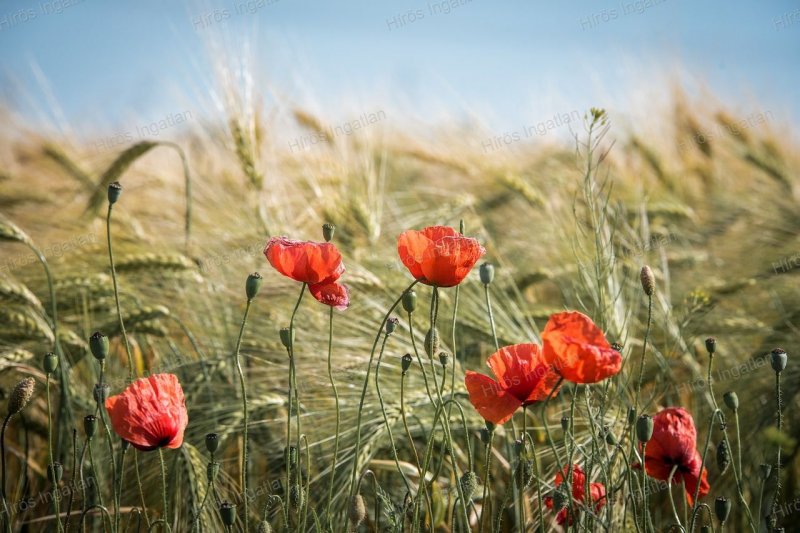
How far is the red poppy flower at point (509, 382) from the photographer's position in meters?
1.07

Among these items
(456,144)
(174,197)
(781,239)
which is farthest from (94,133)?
(781,239)

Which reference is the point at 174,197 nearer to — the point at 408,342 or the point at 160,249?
the point at 160,249

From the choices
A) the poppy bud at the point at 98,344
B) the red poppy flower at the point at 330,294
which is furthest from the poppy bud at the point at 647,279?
the poppy bud at the point at 98,344

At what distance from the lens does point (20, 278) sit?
6.73ft

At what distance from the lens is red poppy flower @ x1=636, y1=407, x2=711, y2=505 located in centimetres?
116

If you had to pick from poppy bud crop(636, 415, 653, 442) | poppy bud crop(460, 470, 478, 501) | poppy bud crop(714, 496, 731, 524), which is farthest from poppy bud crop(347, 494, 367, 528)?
poppy bud crop(714, 496, 731, 524)

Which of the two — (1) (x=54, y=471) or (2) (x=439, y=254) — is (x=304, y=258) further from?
(1) (x=54, y=471)

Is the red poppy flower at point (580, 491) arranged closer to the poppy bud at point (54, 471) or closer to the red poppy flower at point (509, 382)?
the red poppy flower at point (509, 382)

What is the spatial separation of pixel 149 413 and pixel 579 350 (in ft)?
1.80

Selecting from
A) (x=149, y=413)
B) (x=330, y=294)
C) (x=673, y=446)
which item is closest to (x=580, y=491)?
(x=673, y=446)

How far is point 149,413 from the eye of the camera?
1.03 metres

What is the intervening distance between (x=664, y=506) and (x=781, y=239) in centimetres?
120

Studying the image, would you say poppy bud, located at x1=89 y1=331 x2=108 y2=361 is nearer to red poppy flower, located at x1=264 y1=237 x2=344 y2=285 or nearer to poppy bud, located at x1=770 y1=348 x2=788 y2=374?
red poppy flower, located at x1=264 y1=237 x2=344 y2=285

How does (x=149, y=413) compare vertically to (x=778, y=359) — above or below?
above
